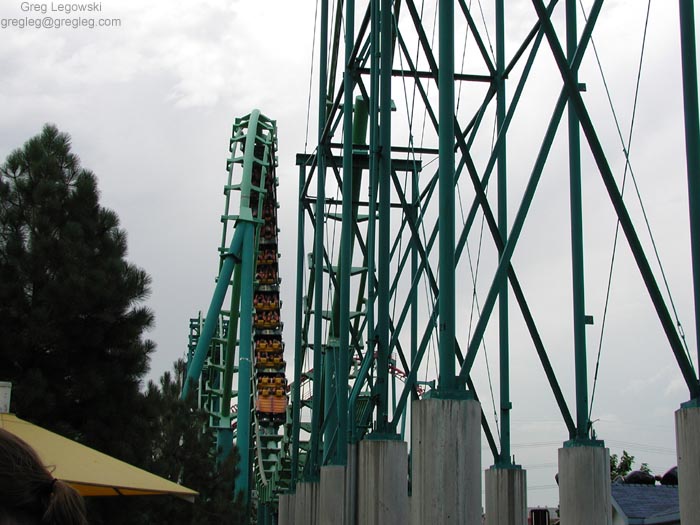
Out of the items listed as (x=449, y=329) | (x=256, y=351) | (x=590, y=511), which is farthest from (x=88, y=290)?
(x=256, y=351)

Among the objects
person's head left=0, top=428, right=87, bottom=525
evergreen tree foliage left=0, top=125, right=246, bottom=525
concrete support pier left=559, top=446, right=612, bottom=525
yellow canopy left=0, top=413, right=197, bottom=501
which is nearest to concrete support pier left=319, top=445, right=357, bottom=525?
evergreen tree foliage left=0, top=125, right=246, bottom=525

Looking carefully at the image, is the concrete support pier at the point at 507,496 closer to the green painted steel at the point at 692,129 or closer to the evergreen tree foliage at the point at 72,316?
the evergreen tree foliage at the point at 72,316

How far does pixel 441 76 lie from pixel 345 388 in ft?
21.4

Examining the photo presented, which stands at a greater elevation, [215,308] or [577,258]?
[215,308]

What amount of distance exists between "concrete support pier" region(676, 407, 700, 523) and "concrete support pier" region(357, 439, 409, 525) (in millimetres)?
4719

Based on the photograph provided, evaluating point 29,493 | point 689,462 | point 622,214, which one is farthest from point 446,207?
point 29,493

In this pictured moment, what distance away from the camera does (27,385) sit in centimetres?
905

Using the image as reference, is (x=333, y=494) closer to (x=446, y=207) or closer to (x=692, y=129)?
(x=446, y=207)

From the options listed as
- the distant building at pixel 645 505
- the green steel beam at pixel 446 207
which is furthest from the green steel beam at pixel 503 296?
the distant building at pixel 645 505

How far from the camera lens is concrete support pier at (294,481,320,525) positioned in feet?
57.4

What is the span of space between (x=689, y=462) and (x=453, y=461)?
147 centimetres

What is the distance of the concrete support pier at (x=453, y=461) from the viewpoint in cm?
684

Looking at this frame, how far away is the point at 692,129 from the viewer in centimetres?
682

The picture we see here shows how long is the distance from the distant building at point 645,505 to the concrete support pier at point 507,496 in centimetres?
409
